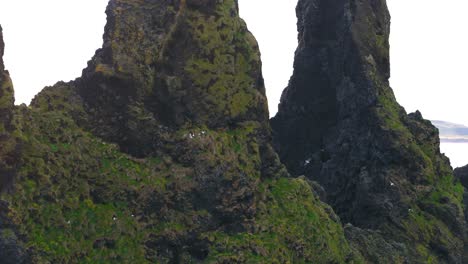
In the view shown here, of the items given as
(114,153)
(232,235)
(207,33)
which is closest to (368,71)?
(207,33)

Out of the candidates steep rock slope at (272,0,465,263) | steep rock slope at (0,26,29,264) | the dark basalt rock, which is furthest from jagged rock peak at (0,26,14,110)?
the dark basalt rock

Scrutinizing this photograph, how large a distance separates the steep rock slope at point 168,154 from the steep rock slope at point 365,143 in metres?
14.6

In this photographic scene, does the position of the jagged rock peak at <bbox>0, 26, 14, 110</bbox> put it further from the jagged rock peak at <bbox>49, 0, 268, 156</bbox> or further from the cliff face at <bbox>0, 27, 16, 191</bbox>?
the jagged rock peak at <bbox>49, 0, 268, 156</bbox>

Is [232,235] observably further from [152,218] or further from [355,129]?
[355,129]

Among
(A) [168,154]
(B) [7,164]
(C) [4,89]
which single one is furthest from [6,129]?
(A) [168,154]

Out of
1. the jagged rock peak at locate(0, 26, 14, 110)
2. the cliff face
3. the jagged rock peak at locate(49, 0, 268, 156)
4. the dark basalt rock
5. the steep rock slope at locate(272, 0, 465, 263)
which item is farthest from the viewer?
the dark basalt rock

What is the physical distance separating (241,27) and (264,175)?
14.9 m


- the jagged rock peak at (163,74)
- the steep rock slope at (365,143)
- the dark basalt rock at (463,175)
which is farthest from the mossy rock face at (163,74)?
the dark basalt rock at (463,175)

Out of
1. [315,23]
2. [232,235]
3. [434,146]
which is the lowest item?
[232,235]

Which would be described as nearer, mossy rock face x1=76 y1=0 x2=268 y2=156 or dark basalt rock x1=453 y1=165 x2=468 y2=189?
mossy rock face x1=76 y1=0 x2=268 y2=156

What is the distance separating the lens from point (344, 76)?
7256cm

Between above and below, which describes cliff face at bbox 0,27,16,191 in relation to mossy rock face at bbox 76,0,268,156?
below

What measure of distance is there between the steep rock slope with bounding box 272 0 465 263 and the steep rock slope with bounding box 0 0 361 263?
14.6m

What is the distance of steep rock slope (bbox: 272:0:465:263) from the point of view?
61.3 metres
